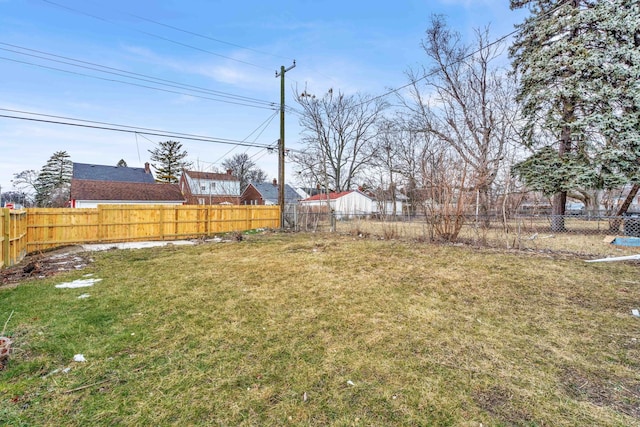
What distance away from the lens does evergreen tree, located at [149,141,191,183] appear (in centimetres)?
4056

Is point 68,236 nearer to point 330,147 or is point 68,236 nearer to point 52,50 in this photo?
point 52,50

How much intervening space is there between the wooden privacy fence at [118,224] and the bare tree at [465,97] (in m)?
11.2

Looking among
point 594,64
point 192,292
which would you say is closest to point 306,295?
point 192,292

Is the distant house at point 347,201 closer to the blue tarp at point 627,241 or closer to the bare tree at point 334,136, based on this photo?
the bare tree at point 334,136

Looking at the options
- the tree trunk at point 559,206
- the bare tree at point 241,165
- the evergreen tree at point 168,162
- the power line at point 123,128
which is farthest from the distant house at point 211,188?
the tree trunk at point 559,206

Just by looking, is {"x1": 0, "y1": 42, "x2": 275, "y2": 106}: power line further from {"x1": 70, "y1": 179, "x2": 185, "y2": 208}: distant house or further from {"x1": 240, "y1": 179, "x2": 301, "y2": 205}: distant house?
{"x1": 240, "y1": 179, "x2": 301, "y2": 205}: distant house

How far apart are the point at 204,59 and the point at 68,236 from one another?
872cm

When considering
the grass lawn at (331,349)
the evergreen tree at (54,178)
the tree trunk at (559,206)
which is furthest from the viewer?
the evergreen tree at (54,178)

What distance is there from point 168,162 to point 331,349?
147ft

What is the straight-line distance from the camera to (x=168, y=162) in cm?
4091

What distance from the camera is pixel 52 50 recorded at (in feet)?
30.2

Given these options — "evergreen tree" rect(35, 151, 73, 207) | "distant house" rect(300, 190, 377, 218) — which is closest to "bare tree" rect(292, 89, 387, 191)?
"distant house" rect(300, 190, 377, 218)

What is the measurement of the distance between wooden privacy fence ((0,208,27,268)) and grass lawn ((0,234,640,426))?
1.92 metres

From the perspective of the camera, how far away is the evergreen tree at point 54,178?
32.1m
